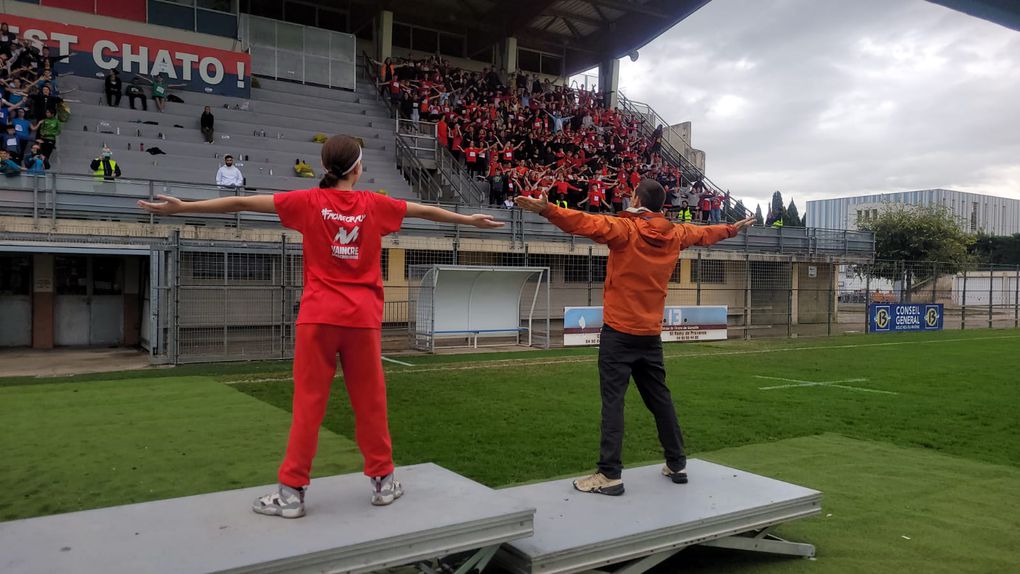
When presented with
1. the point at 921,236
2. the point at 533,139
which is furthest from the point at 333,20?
the point at 921,236

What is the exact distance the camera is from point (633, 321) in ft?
16.1

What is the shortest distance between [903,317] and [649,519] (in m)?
27.0

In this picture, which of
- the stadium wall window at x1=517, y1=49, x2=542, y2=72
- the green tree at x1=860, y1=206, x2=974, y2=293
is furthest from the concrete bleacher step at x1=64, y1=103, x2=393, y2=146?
the green tree at x1=860, y1=206, x2=974, y2=293

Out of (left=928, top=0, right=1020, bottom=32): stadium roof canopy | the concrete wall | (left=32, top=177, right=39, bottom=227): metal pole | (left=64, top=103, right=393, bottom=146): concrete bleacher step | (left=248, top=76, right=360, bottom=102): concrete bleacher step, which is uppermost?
the concrete wall

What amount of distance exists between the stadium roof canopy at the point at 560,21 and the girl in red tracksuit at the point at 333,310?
30253 mm

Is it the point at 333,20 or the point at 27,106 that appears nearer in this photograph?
the point at 27,106

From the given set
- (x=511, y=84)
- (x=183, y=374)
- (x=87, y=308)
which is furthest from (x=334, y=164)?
(x=511, y=84)

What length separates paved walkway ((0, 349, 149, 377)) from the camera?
13.9 m

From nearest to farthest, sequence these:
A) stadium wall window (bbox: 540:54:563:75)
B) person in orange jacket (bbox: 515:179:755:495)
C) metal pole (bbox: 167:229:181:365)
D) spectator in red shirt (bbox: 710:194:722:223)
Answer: person in orange jacket (bbox: 515:179:755:495) → metal pole (bbox: 167:229:181:365) → spectator in red shirt (bbox: 710:194:722:223) → stadium wall window (bbox: 540:54:563:75)

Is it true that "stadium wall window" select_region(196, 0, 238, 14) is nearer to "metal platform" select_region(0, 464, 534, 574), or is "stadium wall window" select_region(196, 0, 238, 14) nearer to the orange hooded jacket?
the orange hooded jacket

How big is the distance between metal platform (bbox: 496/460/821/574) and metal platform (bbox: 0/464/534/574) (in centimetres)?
22

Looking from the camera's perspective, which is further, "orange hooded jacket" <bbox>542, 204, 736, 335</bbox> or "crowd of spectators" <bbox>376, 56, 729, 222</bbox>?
"crowd of spectators" <bbox>376, 56, 729, 222</bbox>

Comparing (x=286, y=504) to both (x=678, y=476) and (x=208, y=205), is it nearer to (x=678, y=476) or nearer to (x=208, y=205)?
(x=208, y=205)

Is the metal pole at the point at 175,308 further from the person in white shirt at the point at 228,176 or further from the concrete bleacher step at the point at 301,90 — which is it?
the concrete bleacher step at the point at 301,90
